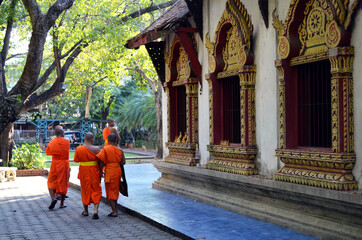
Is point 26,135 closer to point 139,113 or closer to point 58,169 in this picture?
point 139,113

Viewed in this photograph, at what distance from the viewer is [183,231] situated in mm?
7523

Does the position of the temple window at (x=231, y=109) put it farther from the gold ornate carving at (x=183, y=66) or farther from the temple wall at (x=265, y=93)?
the gold ornate carving at (x=183, y=66)

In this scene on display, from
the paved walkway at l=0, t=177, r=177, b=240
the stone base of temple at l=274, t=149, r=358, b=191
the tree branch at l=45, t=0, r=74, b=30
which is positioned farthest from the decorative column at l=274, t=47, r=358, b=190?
the tree branch at l=45, t=0, r=74, b=30

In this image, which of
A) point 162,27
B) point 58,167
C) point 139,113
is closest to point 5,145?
point 58,167

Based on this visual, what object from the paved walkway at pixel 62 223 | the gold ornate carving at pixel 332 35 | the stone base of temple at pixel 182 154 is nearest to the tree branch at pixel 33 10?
the paved walkway at pixel 62 223

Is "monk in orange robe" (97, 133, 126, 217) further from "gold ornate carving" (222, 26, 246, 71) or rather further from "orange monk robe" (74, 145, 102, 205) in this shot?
"gold ornate carving" (222, 26, 246, 71)

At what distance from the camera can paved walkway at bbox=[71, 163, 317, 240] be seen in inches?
281

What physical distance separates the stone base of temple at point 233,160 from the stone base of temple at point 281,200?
0.14m

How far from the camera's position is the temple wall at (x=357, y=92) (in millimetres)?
6277

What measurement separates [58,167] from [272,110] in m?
5.04

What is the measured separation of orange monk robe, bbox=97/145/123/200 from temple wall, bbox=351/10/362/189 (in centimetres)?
460

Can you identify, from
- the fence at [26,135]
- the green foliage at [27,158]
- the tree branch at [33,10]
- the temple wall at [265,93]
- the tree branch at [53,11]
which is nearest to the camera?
the temple wall at [265,93]

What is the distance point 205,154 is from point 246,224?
3.16 meters

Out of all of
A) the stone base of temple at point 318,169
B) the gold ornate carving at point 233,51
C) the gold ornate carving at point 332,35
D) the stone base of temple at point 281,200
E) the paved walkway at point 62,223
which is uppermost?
the gold ornate carving at point 233,51
